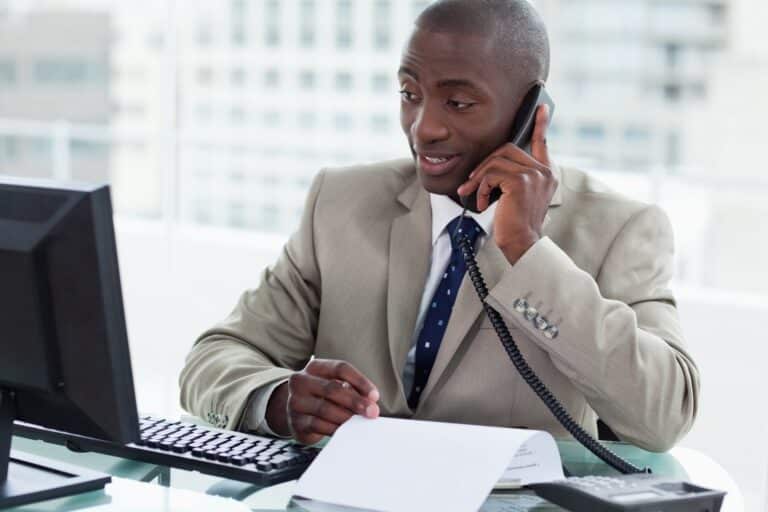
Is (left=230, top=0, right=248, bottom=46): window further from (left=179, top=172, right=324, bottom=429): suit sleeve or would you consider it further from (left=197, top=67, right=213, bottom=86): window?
(left=179, top=172, right=324, bottom=429): suit sleeve

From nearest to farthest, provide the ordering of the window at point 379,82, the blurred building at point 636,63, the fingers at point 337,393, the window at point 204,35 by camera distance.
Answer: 1. the fingers at point 337,393
2. the window at point 204,35
3. the blurred building at point 636,63
4. the window at point 379,82

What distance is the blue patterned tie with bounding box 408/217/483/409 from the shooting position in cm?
179

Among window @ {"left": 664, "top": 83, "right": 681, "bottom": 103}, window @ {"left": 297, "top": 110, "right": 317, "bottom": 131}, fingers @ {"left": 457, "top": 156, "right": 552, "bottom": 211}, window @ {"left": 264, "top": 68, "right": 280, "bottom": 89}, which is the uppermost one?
fingers @ {"left": 457, "top": 156, "right": 552, "bottom": 211}

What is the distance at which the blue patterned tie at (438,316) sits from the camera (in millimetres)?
1791

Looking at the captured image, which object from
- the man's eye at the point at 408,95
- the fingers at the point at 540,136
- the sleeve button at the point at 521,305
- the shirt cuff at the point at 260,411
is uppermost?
the man's eye at the point at 408,95

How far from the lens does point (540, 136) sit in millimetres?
1766

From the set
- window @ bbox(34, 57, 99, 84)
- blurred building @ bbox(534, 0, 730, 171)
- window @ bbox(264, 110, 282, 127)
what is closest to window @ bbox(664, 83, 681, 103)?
blurred building @ bbox(534, 0, 730, 171)

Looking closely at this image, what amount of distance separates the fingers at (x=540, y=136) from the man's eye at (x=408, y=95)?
18 cm

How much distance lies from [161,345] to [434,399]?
3.27 meters

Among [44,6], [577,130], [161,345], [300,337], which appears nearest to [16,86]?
[44,6]

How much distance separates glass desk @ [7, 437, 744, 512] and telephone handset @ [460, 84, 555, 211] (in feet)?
1.37

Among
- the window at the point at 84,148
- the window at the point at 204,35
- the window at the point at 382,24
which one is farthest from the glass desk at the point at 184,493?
the window at the point at 204,35

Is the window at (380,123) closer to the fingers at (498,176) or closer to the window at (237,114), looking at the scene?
the window at (237,114)

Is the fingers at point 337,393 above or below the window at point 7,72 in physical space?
above
